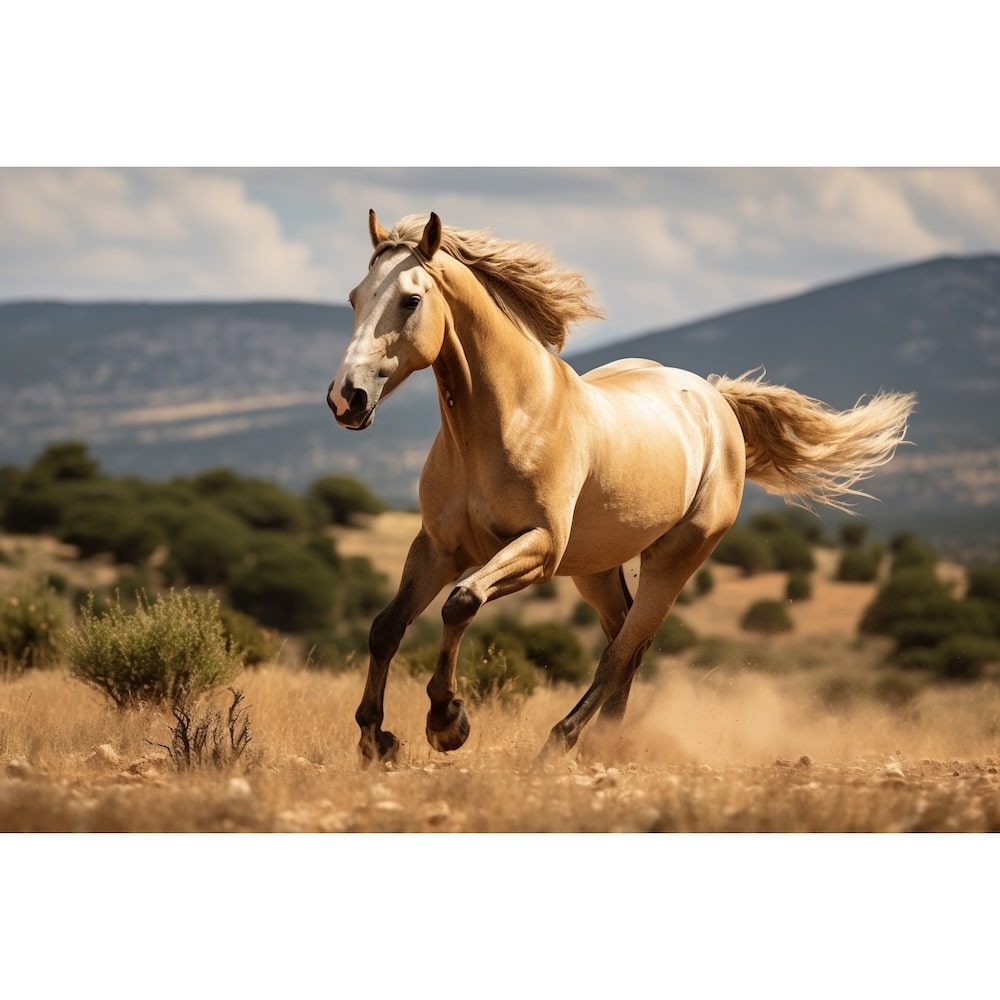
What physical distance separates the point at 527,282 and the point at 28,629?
863 centimetres

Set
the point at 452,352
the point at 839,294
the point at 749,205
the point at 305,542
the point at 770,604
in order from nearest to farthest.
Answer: the point at 452,352, the point at 770,604, the point at 305,542, the point at 749,205, the point at 839,294

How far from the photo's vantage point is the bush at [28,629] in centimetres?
1232

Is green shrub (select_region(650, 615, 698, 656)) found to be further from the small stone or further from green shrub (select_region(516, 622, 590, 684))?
the small stone

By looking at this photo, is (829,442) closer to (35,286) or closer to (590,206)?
(590,206)

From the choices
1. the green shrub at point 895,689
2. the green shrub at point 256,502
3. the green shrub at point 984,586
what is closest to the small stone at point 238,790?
the green shrub at point 895,689

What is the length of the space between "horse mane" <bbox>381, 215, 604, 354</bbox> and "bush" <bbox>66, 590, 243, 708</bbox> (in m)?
2.99

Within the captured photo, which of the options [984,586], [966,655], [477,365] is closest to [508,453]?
[477,365]

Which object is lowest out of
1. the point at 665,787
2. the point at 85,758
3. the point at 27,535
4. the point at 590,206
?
the point at 27,535

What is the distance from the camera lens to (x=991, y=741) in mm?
9195

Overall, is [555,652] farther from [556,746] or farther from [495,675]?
[556,746]

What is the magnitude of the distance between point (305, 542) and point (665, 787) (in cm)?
4423

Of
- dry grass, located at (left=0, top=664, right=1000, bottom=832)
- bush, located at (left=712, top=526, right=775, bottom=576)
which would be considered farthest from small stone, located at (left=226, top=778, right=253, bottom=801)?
bush, located at (left=712, top=526, right=775, bottom=576)

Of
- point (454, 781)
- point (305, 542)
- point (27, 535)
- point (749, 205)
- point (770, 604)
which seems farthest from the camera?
point (749, 205)

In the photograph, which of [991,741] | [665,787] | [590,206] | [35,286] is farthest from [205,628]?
[35,286]
